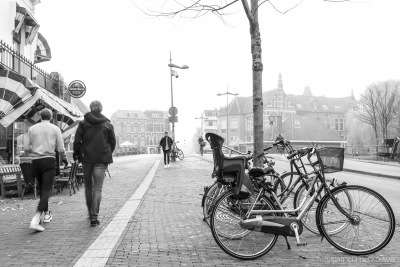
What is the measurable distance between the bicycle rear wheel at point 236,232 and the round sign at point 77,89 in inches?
588

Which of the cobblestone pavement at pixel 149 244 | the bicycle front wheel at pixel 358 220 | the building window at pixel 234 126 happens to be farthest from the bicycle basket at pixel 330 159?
the building window at pixel 234 126

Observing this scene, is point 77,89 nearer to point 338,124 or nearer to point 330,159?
point 330,159

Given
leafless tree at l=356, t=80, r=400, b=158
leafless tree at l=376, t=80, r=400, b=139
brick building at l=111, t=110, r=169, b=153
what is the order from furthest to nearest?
brick building at l=111, t=110, r=169, b=153 → leafless tree at l=356, t=80, r=400, b=158 → leafless tree at l=376, t=80, r=400, b=139

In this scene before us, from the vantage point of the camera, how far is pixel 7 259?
13.9ft

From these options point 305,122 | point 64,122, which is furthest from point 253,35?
point 305,122

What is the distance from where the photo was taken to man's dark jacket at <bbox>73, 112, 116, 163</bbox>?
19.8ft

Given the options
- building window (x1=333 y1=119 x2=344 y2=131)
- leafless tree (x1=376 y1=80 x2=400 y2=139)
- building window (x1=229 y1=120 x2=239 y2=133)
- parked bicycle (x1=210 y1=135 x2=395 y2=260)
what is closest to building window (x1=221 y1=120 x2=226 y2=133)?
building window (x1=229 y1=120 x2=239 y2=133)

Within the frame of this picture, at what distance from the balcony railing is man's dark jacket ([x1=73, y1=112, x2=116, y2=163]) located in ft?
25.2

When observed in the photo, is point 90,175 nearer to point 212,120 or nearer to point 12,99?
point 12,99

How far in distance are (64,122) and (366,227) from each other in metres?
17.0

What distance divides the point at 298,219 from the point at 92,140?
3239mm

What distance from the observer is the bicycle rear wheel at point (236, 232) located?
419cm

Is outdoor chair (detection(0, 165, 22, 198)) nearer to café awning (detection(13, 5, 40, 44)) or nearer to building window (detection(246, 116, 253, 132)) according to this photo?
café awning (detection(13, 5, 40, 44))

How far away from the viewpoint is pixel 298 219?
4352mm
